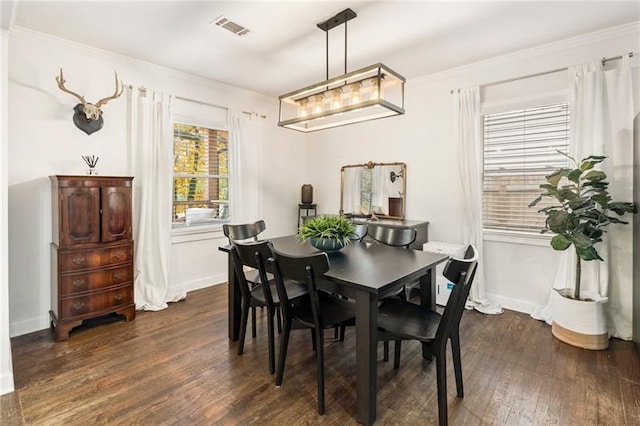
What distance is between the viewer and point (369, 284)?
1.79m

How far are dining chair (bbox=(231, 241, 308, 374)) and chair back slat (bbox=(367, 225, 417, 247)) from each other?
94cm

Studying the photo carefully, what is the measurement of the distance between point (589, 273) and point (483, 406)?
6.34 feet

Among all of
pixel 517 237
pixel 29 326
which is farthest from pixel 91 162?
pixel 517 237

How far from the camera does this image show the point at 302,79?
4336mm

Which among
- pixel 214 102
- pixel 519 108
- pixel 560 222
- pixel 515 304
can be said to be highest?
pixel 214 102

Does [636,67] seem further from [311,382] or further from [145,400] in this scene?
[145,400]

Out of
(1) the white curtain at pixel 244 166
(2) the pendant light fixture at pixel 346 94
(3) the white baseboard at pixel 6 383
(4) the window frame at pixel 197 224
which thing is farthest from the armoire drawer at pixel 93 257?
(2) the pendant light fixture at pixel 346 94

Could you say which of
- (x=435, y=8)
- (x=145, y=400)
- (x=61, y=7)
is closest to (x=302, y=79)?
(x=435, y=8)

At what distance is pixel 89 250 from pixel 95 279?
29 cm

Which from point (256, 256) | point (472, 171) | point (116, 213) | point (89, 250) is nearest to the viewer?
point (256, 256)

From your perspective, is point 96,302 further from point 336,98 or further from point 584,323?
point 584,323

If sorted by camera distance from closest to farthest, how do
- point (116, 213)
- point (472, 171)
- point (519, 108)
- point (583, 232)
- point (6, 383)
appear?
1. point (6, 383)
2. point (583, 232)
3. point (116, 213)
4. point (519, 108)
5. point (472, 171)

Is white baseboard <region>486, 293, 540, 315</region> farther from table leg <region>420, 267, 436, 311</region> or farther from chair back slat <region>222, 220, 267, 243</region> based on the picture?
chair back slat <region>222, 220, 267, 243</region>

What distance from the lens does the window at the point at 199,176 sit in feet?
13.9
